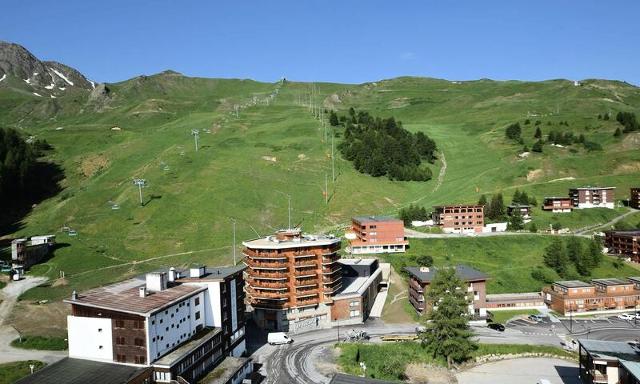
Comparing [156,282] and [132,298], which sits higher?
[156,282]

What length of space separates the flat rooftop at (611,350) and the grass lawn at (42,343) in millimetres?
72138

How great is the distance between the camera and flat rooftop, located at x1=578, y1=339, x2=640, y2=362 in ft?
200

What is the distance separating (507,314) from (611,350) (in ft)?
111

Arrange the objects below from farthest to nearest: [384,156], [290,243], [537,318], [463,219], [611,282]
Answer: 1. [384,156]
2. [463,219]
3. [611,282]
4. [537,318]
5. [290,243]

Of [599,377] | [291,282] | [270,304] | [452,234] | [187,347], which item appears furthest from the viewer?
[452,234]

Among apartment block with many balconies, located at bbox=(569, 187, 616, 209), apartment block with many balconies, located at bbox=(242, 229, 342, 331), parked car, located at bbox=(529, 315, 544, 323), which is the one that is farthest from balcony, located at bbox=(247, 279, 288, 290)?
apartment block with many balconies, located at bbox=(569, 187, 616, 209)

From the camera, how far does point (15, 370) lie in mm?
65125

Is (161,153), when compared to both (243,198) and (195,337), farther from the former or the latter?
(195,337)

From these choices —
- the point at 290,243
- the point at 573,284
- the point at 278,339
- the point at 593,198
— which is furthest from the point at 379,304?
the point at 593,198

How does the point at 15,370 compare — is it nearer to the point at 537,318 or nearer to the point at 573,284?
the point at 537,318

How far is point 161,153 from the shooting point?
18212cm

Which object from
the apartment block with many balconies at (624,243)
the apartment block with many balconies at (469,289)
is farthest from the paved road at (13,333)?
the apartment block with many balconies at (624,243)

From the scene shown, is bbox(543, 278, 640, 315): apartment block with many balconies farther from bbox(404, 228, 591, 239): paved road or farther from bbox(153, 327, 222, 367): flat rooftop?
bbox(153, 327, 222, 367): flat rooftop

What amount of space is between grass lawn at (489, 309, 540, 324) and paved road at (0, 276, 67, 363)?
72.3 meters
